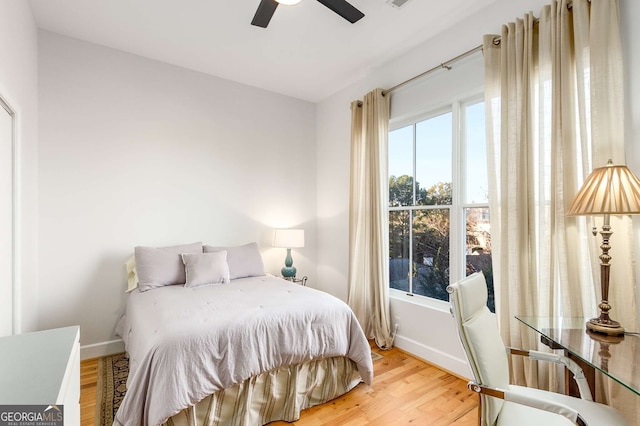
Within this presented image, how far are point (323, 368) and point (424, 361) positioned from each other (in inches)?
44.7

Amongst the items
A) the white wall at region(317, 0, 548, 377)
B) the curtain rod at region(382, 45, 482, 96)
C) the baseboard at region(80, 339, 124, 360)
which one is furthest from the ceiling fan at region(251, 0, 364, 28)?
the baseboard at region(80, 339, 124, 360)

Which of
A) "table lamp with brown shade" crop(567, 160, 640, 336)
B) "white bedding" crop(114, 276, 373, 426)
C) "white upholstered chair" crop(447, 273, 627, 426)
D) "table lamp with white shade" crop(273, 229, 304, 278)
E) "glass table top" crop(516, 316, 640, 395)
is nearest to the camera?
"glass table top" crop(516, 316, 640, 395)

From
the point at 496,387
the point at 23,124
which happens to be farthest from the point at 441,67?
the point at 23,124

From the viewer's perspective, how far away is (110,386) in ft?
7.83

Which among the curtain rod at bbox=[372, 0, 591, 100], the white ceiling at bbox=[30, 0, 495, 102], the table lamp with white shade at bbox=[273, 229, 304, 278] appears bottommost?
the table lamp with white shade at bbox=[273, 229, 304, 278]

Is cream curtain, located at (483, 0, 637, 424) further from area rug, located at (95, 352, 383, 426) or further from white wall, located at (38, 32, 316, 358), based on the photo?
white wall, located at (38, 32, 316, 358)

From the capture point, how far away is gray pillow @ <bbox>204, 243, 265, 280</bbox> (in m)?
3.22

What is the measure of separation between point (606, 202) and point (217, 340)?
Answer: 210cm

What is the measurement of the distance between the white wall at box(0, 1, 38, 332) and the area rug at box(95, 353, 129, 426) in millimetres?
649

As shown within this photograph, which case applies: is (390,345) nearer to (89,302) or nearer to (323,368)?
(323,368)

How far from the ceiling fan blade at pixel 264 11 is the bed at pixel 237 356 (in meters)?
1.96

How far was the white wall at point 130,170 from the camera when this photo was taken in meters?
2.81

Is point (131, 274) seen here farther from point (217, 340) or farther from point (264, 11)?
point (264, 11)

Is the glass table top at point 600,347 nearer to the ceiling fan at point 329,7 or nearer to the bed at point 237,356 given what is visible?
the bed at point 237,356
